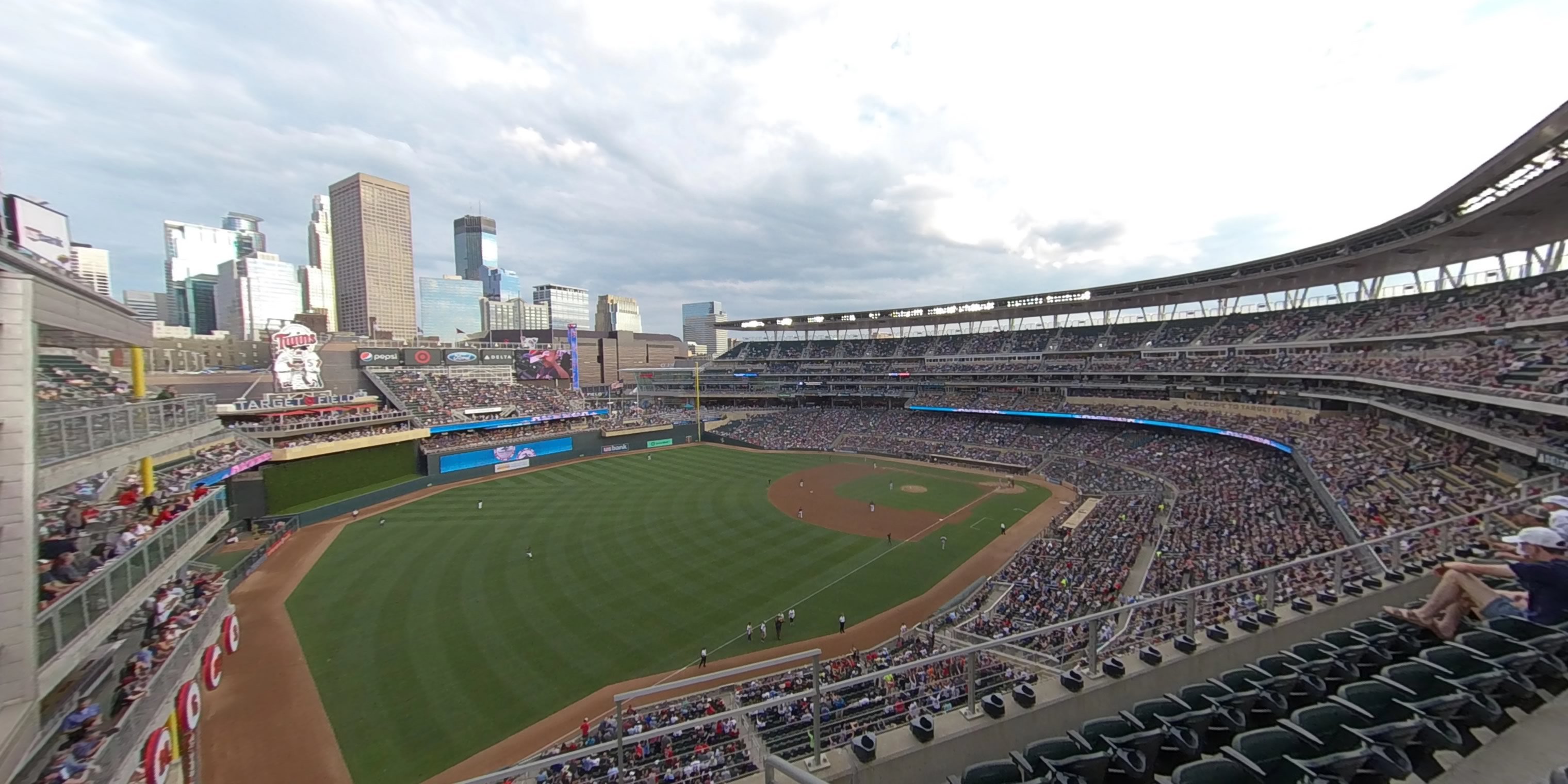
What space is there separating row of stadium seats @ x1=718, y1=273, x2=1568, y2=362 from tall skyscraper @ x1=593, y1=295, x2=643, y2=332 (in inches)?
3007

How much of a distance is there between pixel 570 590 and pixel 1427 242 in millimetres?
39773

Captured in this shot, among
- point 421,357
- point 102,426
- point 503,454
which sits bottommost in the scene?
point 503,454

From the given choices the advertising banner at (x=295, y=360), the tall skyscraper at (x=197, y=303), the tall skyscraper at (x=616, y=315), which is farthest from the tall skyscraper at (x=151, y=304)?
the advertising banner at (x=295, y=360)

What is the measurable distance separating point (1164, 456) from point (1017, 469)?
926 cm

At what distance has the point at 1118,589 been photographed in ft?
63.3

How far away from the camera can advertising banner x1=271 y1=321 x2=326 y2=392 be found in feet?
130

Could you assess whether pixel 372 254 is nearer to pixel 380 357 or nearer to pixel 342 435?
pixel 380 357

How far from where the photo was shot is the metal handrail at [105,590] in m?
6.92

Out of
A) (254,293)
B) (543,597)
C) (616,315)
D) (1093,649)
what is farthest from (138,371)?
(254,293)

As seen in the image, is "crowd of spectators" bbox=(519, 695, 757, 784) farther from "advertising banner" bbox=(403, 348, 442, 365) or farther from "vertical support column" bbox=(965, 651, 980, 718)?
"advertising banner" bbox=(403, 348, 442, 365)

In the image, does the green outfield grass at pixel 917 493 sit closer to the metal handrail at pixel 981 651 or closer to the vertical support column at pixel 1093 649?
the metal handrail at pixel 981 651

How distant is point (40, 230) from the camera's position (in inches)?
584

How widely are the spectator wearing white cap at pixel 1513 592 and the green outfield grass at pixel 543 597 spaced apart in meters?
15.5

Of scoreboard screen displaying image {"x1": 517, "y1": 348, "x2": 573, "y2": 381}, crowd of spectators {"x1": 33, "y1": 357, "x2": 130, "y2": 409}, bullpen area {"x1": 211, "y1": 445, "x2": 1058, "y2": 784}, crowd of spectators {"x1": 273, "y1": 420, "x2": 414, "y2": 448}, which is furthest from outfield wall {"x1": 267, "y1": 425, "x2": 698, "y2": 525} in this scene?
crowd of spectators {"x1": 33, "y1": 357, "x2": 130, "y2": 409}
